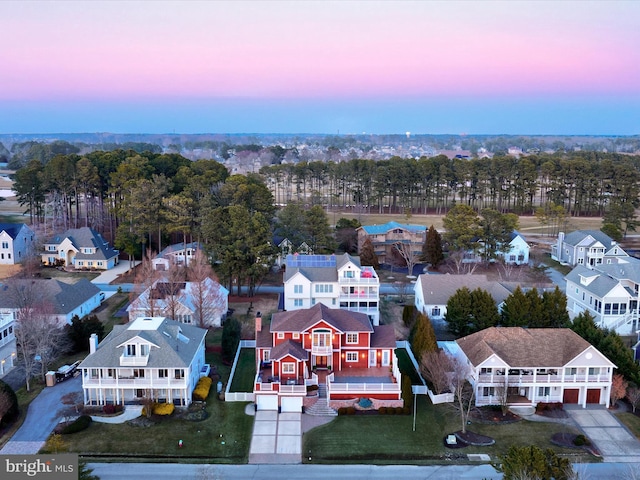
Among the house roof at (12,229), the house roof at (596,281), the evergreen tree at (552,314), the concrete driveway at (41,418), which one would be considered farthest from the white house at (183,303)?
the house roof at (12,229)

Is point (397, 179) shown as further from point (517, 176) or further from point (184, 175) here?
point (184, 175)

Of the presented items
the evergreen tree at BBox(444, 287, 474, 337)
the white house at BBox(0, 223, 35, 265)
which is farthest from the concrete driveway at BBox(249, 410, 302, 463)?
the white house at BBox(0, 223, 35, 265)

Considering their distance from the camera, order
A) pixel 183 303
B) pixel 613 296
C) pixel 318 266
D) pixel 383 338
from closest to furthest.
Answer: pixel 383 338 → pixel 613 296 → pixel 183 303 → pixel 318 266

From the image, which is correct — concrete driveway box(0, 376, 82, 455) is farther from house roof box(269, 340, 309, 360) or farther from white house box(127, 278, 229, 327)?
house roof box(269, 340, 309, 360)

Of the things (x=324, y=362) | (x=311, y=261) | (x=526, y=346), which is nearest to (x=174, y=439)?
(x=324, y=362)

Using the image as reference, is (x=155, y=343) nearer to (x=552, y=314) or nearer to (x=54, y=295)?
(x=54, y=295)
